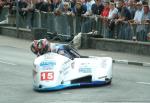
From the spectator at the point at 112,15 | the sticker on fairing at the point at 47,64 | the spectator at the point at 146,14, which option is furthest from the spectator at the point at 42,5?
the sticker on fairing at the point at 47,64

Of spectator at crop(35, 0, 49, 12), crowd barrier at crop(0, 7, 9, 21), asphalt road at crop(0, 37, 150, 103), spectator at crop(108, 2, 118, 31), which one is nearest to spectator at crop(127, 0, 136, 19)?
spectator at crop(108, 2, 118, 31)

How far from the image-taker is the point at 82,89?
15406 mm

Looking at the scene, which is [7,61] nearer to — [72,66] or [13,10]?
[72,66]

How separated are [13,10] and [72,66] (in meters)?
19.0

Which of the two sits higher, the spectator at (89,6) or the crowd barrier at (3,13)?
the spectator at (89,6)

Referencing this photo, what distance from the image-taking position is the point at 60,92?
1502 centimetres

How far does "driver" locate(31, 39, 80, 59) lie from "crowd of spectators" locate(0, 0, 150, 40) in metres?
7.68

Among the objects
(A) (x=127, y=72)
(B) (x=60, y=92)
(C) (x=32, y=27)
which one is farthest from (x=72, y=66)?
(C) (x=32, y=27)

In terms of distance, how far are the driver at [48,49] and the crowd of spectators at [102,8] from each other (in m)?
7.68

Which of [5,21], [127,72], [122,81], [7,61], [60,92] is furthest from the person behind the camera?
[5,21]

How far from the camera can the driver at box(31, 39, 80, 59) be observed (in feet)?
50.9

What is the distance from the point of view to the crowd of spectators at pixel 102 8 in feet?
78.7

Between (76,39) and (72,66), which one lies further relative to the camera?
(76,39)

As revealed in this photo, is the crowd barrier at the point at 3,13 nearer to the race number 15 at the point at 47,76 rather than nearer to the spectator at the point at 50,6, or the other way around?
the spectator at the point at 50,6
